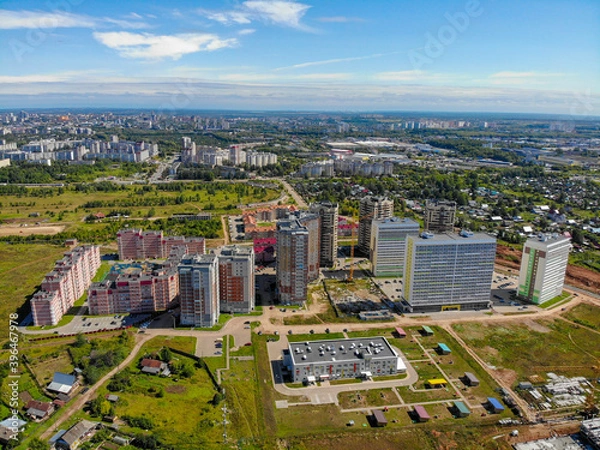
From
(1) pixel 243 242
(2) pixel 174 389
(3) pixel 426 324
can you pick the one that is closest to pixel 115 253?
(1) pixel 243 242

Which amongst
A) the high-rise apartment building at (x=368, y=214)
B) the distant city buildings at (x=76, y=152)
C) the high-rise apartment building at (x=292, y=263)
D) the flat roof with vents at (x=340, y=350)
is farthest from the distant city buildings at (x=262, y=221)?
the distant city buildings at (x=76, y=152)

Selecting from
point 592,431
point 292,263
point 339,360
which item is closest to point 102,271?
point 292,263

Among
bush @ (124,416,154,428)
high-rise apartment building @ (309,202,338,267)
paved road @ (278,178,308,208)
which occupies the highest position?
high-rise apartment building @ (309,202,338,267)

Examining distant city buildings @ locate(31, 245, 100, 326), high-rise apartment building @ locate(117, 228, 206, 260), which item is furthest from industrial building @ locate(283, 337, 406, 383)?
high-rise apartment building @ locate(117, 228, 206, 260)

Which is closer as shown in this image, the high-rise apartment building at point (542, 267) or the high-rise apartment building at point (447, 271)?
the high-rise apartment building at point (447, 271)

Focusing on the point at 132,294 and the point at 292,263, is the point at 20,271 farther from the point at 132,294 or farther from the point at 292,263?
the point at 292,263

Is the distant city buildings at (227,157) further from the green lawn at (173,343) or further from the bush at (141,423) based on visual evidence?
the bush at (141,423)

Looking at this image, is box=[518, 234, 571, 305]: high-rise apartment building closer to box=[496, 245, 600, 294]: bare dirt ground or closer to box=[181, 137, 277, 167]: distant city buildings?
box=[496, 245, 600, 294]: bare dirt ground
